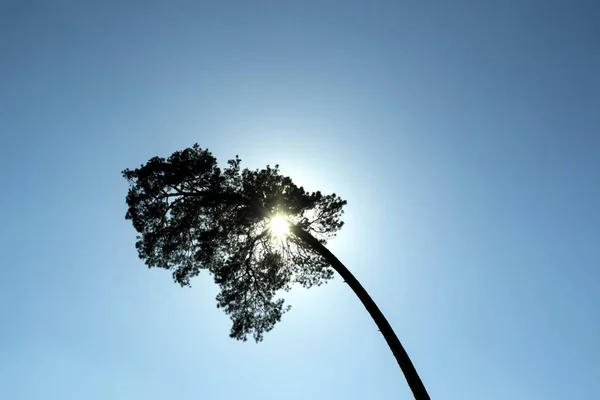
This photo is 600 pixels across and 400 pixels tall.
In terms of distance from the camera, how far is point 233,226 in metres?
14.6

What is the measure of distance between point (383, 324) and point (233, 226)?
23.1 ft

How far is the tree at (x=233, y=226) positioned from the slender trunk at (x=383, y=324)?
886mm

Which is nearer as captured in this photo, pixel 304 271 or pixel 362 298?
pixel 362 298

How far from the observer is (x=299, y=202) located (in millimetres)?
13594

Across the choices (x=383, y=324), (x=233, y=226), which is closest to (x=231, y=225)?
(x=233, y=226)

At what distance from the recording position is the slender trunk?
9.89m

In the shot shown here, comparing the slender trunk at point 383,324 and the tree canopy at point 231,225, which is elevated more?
the tree canopy at point 231,225

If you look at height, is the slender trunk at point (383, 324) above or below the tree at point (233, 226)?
below

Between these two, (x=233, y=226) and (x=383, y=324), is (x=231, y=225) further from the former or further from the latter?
(x=383, y=324)

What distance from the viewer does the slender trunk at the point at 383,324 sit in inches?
389

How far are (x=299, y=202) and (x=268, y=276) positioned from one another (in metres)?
3.72

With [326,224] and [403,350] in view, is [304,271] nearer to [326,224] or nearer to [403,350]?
[326,224]

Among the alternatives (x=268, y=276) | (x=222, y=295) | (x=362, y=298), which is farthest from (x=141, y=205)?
(x=362, y=298)

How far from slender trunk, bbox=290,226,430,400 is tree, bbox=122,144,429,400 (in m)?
0.89
